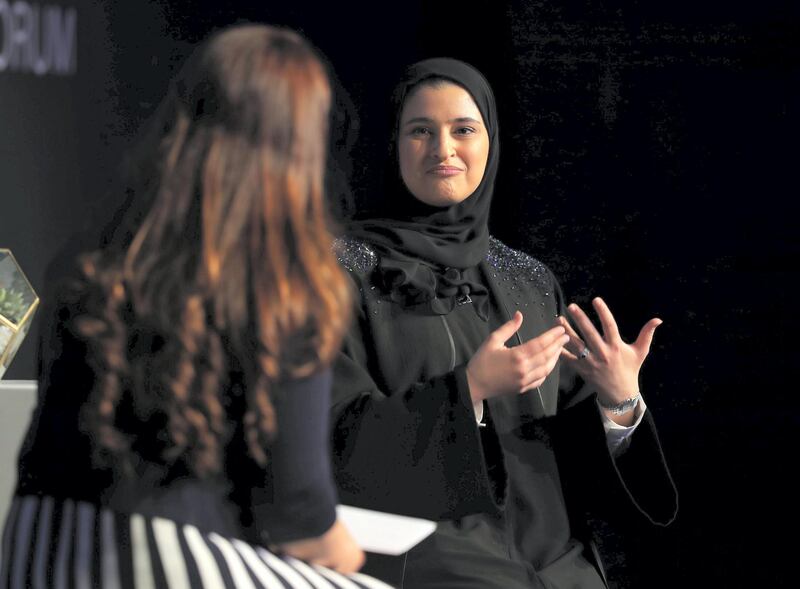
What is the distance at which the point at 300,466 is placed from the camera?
880mm

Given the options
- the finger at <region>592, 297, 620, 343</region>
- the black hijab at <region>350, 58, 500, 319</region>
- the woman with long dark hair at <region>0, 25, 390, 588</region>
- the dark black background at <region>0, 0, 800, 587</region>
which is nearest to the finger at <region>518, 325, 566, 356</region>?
the finger at <region>592, 297, 620, 343</region>

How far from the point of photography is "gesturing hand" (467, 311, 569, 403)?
4.25ft

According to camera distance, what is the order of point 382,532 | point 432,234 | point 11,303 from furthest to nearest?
point 11,303, point 432,234, point 382,532

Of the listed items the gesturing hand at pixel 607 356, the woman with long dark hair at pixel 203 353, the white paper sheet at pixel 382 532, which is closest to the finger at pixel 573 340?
the gesturing hand at pixel 607 356

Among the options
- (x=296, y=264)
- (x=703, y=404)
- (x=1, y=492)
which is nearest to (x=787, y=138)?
(x=703, y=404)

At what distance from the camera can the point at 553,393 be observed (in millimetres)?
1583

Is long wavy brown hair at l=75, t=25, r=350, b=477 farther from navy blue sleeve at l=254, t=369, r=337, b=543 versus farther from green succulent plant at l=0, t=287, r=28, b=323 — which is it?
green succulent plant at l=0, t=287, r=28, b=323

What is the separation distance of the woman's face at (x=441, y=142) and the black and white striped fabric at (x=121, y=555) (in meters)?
0.75

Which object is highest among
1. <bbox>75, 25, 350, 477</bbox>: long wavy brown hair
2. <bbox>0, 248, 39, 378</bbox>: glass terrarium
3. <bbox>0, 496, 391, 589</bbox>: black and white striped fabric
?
<bbox>75, 25, 350, 477</bbox>: long wavy brown hair

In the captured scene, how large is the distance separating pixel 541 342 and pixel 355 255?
35cm

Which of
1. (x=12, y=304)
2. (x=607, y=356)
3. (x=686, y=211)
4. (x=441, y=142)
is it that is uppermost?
(x=441, y=142)

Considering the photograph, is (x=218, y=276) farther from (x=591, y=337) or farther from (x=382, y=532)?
(x=591, y=337)

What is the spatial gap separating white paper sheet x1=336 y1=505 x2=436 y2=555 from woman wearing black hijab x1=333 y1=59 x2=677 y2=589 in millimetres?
241

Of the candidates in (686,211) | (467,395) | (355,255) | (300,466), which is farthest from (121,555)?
(686,211)
